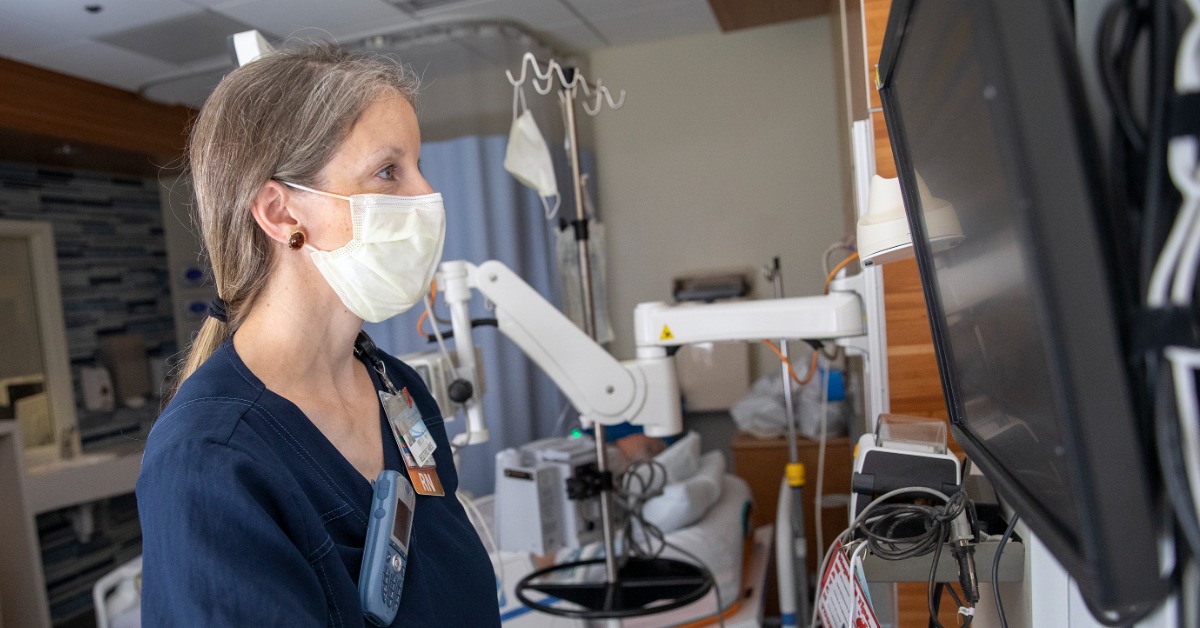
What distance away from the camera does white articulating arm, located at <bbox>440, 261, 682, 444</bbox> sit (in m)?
1.68

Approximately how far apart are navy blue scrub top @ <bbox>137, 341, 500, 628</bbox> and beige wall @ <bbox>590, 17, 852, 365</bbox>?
3399 mm

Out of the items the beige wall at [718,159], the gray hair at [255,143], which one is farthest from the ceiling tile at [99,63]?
the gray hair at [255,143]

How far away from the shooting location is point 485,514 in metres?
2.73

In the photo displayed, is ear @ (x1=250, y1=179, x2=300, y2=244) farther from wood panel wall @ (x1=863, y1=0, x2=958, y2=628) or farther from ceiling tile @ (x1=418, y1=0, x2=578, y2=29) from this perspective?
ceiling tile @ (x1=418, y1=0, x2=578, y2=29)

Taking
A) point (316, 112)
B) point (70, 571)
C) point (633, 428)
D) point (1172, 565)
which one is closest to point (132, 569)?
point (70, 571)

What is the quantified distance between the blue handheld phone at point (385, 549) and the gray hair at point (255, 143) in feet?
1.02

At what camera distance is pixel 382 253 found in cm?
113

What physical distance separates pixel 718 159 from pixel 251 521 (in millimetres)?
3772

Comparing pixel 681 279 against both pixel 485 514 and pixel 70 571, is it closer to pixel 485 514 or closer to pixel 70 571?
pixel 485 514

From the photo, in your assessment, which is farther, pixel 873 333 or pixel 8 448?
pixel 8 448

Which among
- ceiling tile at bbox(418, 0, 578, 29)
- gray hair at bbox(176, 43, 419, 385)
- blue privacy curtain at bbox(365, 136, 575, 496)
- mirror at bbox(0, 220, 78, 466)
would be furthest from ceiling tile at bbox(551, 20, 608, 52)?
gray hair at bbox(176, 43, 419, 385)

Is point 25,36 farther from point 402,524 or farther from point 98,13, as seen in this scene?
point 402,524

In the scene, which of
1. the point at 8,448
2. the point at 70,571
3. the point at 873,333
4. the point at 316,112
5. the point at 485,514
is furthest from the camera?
the point at 70,571

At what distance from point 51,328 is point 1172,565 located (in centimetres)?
481
